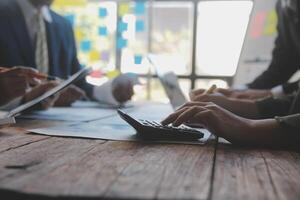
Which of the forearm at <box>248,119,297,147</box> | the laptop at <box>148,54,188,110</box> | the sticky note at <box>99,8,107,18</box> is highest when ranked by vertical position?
the sticky note at <box>99,8,107,18</box>

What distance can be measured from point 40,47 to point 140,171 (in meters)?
1.71

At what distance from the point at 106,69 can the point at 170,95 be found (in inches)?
99.2

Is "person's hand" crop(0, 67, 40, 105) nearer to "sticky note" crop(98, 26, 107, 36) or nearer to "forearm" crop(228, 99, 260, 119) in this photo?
"forearm" crop(228, 99, 260, 119)

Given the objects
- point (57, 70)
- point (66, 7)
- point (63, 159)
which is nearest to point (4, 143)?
point (63, 159)

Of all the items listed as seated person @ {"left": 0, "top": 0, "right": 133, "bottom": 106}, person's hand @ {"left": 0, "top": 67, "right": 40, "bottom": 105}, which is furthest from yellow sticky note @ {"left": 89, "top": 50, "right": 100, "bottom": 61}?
person's hand @ {"left": 0, "top": 67, "right": 40, "bottom": 105}

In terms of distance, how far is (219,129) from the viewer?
2.82 feet

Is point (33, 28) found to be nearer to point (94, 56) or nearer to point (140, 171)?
point (140, 171)

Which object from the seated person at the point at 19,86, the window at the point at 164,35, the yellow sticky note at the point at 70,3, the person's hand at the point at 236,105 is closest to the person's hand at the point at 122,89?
the seated person at the point at 19,86

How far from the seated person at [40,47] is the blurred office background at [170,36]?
1673mm

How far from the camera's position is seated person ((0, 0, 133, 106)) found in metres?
1.99

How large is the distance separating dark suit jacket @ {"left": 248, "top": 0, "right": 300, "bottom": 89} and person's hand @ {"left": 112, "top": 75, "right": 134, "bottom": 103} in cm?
81

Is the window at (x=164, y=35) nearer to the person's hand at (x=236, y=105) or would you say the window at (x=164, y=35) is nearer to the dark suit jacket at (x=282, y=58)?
the dark suit jacket at (x=282, y=58)

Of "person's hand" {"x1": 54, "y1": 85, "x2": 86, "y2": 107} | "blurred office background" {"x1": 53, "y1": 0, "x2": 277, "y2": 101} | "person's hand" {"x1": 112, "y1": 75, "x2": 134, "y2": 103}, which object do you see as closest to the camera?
"person's hand" {"x1": 54, "y1": 85, "x2": 86, "y2": 107}

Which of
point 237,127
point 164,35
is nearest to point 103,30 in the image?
point 164,35
